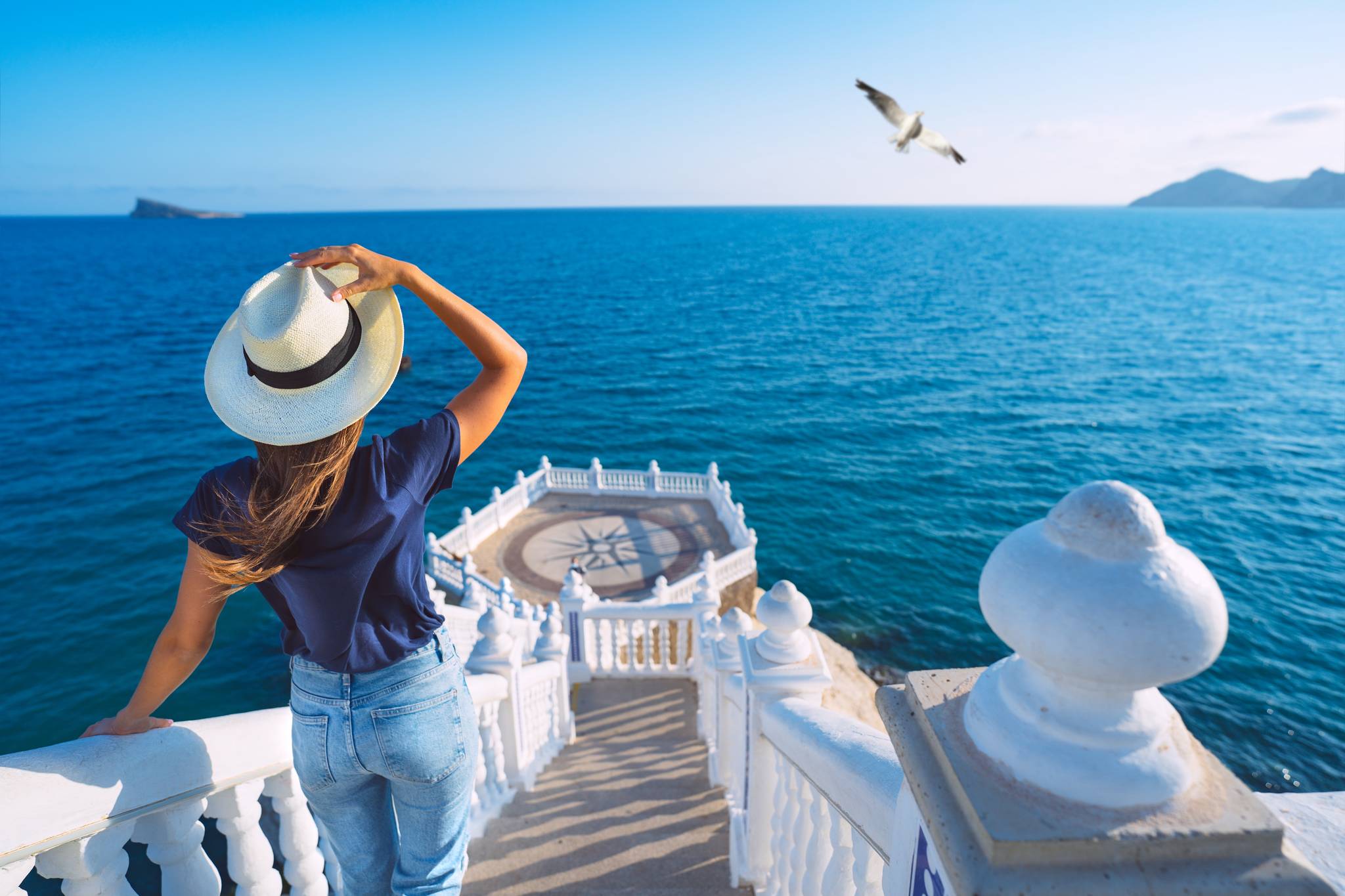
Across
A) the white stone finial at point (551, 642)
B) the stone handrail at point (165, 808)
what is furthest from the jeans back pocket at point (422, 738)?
the white stone finial at point (551, 642)

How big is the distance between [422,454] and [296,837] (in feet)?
6.27

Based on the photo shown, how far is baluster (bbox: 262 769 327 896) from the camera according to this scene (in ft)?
9.11

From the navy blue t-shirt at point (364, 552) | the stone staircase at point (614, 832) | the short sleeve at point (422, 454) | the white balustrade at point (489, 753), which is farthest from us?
the white balustrade at point (489, 753)

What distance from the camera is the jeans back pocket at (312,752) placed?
2.46 m

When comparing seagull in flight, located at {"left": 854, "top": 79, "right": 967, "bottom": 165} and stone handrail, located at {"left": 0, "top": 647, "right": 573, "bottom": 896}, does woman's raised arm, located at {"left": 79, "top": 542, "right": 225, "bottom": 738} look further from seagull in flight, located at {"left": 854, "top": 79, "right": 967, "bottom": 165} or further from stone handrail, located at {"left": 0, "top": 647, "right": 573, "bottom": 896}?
seagull in flight, located at {"left": 854, "top": 79, "right": 967, "bottom": 165}

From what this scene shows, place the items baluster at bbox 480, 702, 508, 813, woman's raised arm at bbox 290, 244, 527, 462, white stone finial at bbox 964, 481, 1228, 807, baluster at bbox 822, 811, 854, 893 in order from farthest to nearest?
baluster at bbox 480, 702, 508, 813
baluster at bbox 822, 811, 854, 893
woman's raised arm at bbox 290, 244, 527, 462
white stone finial at bbox 964, 481, 1228, 807

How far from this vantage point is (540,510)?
20.4 metres

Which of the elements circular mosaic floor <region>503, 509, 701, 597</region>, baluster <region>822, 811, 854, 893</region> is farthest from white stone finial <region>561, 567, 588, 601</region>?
baluster <region>822, 811, 854, 893</region>

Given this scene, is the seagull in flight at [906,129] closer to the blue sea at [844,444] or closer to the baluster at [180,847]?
the baluster at [180,847]

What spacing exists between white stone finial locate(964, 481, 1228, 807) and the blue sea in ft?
60.5

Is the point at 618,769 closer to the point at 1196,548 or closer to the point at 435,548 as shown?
Result: the point at 435,548

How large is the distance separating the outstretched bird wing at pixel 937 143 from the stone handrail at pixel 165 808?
8196 millimetres

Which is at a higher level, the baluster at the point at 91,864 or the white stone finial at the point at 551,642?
the baluster at the point at 91,864

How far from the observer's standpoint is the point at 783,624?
3479 millimetres
